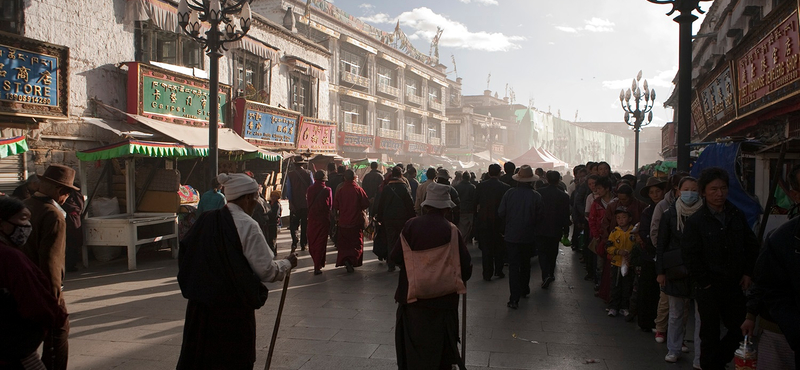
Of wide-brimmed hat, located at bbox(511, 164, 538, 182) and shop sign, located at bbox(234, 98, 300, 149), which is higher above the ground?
shop sign, located at bbox(234, 98, 300, 149)

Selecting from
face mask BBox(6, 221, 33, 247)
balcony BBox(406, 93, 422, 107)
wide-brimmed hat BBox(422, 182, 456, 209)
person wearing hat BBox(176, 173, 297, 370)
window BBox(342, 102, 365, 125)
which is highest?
balcony BBox(406, 93, 422, 107)

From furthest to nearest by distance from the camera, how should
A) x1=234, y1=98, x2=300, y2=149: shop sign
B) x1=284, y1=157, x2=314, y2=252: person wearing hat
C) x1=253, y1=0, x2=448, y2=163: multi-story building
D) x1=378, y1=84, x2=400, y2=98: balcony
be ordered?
x1=378, y1=84, x2=400, y2=98: balcony < x1=253, y1=0, x2=448, y2=163: multi-story building < x1=234, y1=98, x2=300, y2=149: shop sign < x1=284, y1=157, x2=314, y2=252: person wearing hat

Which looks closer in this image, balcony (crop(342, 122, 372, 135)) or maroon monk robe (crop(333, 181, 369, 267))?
maroon monk robe (crop(333, 181, 369, 267))

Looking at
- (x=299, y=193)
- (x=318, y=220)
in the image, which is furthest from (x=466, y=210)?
(x=299, y=193)

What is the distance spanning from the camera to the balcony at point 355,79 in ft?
93.5

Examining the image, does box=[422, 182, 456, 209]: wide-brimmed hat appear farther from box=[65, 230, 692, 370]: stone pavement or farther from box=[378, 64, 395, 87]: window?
box=[378, 64, 395, 87]: window

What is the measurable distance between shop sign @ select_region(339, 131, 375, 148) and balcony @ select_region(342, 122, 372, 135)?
460 mm

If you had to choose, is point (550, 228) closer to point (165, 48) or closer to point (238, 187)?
point (238, 187)

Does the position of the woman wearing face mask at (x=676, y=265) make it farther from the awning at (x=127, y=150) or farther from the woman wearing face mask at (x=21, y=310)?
the awning at (x=127, y=150)

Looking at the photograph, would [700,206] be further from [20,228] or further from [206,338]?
[20,228]

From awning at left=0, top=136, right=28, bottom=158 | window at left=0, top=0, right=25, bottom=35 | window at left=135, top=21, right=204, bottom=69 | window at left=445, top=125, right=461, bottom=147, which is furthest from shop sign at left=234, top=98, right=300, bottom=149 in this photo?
window at left=445, top=125, right=461, bottom=147

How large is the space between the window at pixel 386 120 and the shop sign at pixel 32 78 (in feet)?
80.7

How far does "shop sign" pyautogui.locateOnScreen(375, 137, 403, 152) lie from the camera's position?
31.9 metres

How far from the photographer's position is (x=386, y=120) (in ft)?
112
